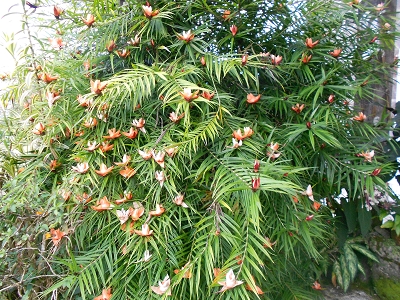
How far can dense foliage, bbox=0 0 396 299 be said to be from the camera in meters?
1.04

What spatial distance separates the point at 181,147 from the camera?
3.53ft

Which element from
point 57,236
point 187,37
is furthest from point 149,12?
point 57,236

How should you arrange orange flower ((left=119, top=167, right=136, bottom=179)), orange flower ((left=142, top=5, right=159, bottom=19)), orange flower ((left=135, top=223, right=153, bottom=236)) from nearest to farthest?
1. orange flower ((left=135, top=223, right=153, bottom=236))
2. orange flower ((left=119, top=167, right=136, bottom=179))
3. orange flower ((left=142, top=5, right=159, bottom=19))

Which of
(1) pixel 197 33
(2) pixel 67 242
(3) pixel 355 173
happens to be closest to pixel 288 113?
(3) pixel 355 173

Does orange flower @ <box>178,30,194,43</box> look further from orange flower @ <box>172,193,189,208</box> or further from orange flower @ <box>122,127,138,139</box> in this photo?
orange flower @ <box>172,193,189,208</box>

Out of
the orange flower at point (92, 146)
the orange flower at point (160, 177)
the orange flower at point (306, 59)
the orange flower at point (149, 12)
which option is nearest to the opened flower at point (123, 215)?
the orange flower at point (160, 177)

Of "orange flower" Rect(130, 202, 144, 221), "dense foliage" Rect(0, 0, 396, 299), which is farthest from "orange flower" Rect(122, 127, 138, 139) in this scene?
"orange flower" Rect(130, 202, 144, 221)

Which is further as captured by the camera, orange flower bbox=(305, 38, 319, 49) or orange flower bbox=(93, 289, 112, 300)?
orange flower bbox=(305, 38, 319, 49)

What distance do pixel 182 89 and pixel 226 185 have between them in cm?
32

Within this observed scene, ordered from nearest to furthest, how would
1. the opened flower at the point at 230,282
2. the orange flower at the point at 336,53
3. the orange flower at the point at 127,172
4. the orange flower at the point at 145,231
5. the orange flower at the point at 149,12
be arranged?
the opened flower at the point at 230,282, the orange flower at the point at 145,231, the orange flower at the point at 127,172, the orange flower at the point at 149,12, the orange flower at the point at 336,53

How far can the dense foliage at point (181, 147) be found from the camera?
1.04m

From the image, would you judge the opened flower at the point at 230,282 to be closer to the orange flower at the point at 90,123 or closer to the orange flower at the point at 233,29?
the orange flower at the point at 90,123

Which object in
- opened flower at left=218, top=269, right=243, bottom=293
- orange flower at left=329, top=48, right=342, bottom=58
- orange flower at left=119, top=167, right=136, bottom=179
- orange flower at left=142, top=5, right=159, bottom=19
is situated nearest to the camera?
opened flower at left=218, top=269, right=243, bottom=293

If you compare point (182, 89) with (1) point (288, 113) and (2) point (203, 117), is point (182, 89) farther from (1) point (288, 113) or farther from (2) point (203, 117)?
(1) point (288, 113)
